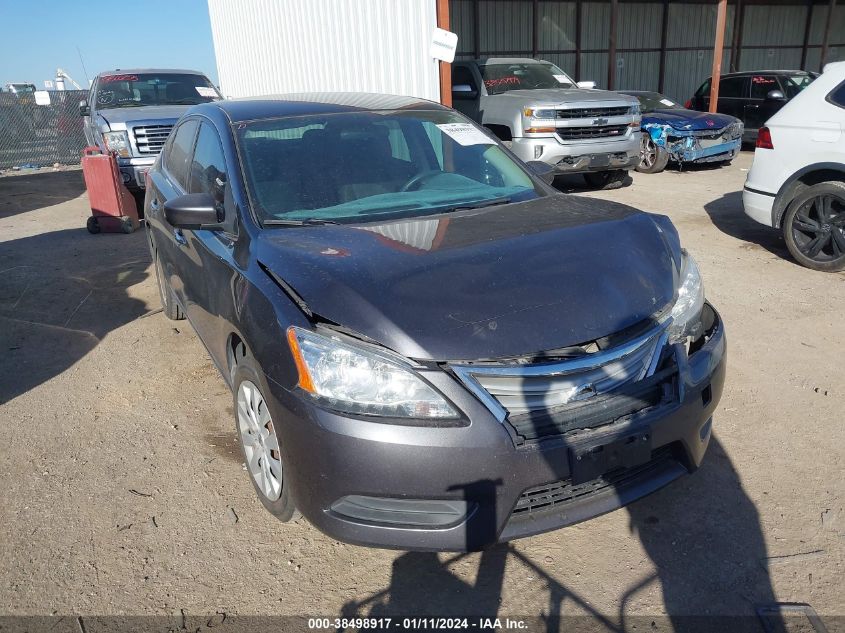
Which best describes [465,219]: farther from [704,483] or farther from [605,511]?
[704,483]

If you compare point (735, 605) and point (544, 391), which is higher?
point (544, 391)

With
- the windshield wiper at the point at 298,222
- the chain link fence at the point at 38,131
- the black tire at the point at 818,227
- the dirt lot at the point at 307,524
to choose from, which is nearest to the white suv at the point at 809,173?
the black tire at the point at 818,227

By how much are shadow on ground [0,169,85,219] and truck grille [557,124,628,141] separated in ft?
27.1

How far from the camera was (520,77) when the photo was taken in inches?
424

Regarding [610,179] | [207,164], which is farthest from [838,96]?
[207,164]

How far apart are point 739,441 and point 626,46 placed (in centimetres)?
2002

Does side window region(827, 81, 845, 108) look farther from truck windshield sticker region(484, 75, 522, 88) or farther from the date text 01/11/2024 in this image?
truck windshield sticker region(484, 75, 522, 88)

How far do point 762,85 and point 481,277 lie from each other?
14.0m

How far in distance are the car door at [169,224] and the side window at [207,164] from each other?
6.9 inches

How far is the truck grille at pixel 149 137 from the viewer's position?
9.02 metres

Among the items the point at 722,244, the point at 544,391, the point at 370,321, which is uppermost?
the point at 370,321

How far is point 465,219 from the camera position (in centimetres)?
304

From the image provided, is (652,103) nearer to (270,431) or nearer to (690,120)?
(690,120)

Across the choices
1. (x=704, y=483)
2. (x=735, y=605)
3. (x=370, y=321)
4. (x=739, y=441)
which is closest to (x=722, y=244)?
(x=739, y=441)
